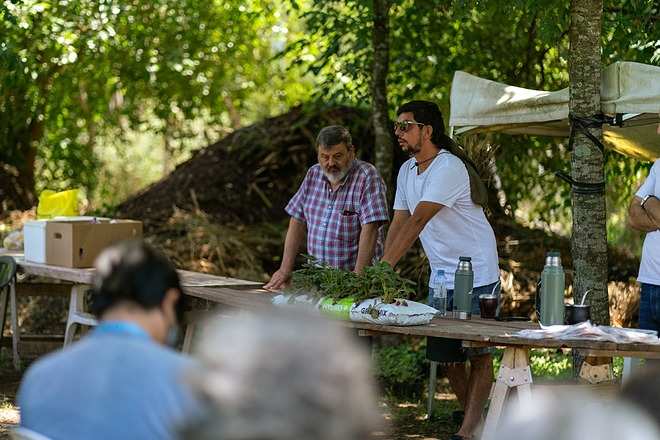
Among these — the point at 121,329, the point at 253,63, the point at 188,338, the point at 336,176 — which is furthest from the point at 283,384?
the point at 253,63

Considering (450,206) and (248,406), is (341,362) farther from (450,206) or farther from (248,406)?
(450,206)

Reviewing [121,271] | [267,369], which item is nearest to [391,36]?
[121,271]

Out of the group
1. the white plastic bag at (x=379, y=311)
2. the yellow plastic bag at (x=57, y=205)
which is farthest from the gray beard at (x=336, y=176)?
the yellow plastic bag at (x=57, y=205)

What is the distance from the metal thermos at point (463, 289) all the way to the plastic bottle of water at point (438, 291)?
0.76 feet

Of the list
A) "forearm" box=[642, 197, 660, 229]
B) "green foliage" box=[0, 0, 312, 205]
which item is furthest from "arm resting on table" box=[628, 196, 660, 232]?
"green foliage" box=[0, 0, 312, 205]

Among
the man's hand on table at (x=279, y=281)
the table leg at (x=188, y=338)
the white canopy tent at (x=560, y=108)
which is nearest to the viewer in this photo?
the white canopy tent at (x=560, y=108)

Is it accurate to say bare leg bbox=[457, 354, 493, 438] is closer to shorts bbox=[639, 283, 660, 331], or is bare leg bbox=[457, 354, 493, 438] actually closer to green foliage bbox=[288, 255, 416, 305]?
green foliage bbox=[288, 255, 416, 305]

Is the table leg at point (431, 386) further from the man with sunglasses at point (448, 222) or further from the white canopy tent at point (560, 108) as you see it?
the white canopy tent at point (560, 108)

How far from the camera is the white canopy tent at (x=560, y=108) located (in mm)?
5109

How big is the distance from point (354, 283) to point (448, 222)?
0.66m

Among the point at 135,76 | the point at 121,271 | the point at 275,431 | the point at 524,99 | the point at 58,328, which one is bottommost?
the point at 58,328

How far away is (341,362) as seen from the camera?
75.9 inches

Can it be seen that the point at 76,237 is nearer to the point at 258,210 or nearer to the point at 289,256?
the point at 289,256

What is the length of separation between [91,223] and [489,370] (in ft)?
9.67
